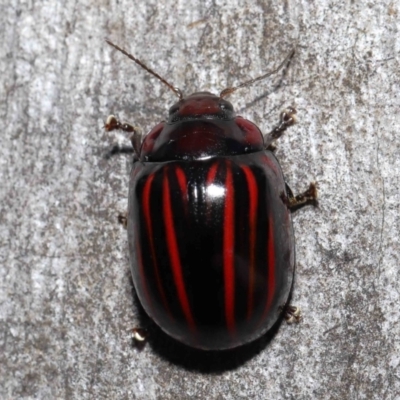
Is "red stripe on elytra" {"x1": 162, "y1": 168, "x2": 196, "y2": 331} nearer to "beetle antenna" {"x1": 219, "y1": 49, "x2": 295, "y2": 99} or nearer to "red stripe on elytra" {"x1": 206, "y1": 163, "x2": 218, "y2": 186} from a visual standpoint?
"red stripe on elytra" {"x1": 206, "y1": 163, "x2": 218, "y2": 186}

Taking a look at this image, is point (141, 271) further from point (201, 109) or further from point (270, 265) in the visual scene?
point (201, 109)

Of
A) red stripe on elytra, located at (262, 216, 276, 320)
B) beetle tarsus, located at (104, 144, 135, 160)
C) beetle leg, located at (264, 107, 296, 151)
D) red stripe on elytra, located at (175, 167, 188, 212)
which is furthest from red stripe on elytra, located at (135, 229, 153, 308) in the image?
beetle leg, located at (264, 107, 296, 151)

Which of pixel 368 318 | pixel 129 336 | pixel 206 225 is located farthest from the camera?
pixel 129 336

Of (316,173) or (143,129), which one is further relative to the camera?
(143,129)

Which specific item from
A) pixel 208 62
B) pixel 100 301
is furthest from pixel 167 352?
pixel 208 62

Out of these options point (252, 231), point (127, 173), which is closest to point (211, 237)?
point (252, 231)

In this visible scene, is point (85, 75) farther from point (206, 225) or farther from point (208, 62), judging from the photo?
point (206, 225)

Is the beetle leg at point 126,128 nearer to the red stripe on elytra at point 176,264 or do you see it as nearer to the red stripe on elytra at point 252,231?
the red stripe on elytra at point 176,264

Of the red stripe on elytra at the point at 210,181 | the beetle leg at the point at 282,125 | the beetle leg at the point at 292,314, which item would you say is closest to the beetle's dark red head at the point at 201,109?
the beetle leg at the point at 282,125

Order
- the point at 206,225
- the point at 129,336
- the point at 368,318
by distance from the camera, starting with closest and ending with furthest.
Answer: the point at 206,225, the point at 368,318, the point at 129,336
